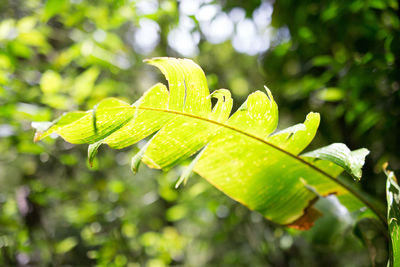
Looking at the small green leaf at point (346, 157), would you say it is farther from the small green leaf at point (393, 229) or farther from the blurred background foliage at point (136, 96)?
the blurred background foliage at point (136, 96)

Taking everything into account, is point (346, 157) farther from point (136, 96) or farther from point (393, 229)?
point (136, 96)

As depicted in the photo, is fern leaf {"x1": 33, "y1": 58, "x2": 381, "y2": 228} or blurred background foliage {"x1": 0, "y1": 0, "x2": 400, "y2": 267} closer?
fern leaf {"x1": 33, "y1": 58, "x2": 381, "y2": 228}

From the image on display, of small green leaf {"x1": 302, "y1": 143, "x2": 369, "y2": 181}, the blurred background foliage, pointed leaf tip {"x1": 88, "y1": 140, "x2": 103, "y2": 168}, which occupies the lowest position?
the blurred background foliage

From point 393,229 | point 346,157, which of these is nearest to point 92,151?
point 346,157

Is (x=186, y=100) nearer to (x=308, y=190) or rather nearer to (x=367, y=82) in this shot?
(x=308, y=190)

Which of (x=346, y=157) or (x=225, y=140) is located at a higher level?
(x=346, y=157)

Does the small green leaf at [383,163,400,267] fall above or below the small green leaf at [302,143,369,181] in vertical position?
below

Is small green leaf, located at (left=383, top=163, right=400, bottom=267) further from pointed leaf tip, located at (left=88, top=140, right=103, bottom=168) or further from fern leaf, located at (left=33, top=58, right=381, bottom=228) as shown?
pointed leaf tip, located at (left=88, top=140, right=103, bottom=168)

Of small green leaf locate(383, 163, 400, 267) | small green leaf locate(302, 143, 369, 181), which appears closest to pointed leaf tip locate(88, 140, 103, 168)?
small green leaf locate(302, 143, 369, 181)
